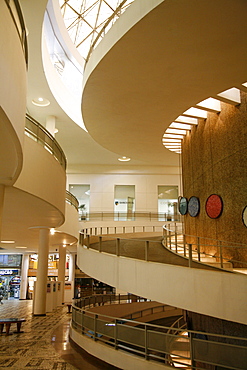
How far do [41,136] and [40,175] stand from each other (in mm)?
1139

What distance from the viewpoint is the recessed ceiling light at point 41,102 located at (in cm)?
1516

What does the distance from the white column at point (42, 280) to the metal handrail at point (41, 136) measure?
19.6 ft

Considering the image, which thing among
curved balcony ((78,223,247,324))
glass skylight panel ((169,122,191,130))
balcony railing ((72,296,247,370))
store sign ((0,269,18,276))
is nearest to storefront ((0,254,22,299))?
store sign ((0,269,18,276))

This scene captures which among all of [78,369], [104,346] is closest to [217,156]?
[104,346]

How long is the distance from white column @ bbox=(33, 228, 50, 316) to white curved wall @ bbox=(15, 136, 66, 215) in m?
5.52

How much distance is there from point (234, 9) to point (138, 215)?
1843 cm

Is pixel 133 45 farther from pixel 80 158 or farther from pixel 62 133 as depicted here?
pixel 80 158

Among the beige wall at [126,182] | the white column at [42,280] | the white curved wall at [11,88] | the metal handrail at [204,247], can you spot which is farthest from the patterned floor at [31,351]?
the beige wall at [126,182]

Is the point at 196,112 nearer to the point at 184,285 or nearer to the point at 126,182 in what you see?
the point at 184,285

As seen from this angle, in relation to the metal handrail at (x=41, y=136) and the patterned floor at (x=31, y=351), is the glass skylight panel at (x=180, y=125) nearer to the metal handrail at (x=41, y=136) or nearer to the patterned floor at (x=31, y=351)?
the metal handrail at (x=41, y=136)

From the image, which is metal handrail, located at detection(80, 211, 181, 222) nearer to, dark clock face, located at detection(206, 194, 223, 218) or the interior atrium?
the interior atrium

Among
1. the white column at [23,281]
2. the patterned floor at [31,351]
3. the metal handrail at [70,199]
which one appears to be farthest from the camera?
the white column at [23,281]

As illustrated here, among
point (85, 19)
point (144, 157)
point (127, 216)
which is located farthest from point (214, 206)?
point (85, 19)

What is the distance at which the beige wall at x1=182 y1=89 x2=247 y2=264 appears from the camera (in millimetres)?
9344
